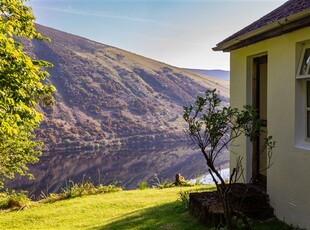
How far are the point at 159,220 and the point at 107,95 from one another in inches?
2294

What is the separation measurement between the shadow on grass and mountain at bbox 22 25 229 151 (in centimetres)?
3532

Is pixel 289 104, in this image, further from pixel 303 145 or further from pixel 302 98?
pixel 303 145

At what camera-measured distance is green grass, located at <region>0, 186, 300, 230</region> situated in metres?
6.06

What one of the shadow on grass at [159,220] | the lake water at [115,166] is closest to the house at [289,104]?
the shadow on grass at [159,220]

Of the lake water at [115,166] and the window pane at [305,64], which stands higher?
the window pane at [305,64]

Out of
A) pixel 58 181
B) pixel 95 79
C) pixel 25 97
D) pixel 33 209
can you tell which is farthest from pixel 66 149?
pixel 25 97

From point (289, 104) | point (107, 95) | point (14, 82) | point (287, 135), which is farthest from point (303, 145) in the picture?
point (107, 95)

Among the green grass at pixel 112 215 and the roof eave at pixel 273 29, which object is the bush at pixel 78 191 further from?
the roof eave at pixel 273 29

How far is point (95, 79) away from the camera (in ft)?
218

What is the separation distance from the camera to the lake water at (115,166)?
997 inches

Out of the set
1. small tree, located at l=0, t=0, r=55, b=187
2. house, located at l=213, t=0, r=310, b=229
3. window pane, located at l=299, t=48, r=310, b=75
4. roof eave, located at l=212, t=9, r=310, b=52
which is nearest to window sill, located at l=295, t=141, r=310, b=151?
house, located at l=213, t=0, r=310, b=229

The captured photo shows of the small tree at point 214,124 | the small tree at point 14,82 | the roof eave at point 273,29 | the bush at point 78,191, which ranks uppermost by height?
the roof eave at point 273,29

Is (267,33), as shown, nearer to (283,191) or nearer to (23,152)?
(283,191)

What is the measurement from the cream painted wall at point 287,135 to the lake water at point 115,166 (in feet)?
55.4
